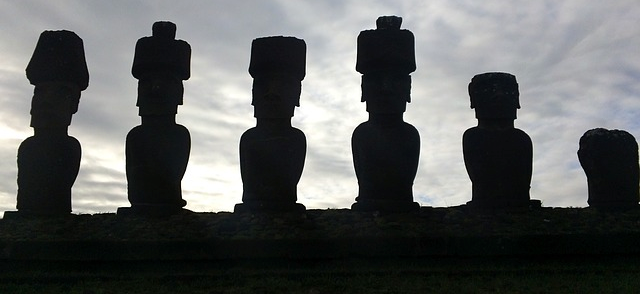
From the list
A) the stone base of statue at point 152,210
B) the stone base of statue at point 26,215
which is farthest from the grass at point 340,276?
the stone base of statue at point 26,215

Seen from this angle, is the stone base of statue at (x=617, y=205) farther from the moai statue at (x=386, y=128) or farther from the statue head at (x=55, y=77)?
the statue head at (x=55, y=77)

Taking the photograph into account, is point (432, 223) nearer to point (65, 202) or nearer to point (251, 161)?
point (251, 161)

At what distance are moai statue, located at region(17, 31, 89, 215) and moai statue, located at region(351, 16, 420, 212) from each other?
16.2ft

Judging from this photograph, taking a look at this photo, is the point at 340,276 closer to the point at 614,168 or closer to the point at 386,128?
the point at 386,128

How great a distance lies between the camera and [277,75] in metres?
12.1

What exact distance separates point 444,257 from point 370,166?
1950 millimetres

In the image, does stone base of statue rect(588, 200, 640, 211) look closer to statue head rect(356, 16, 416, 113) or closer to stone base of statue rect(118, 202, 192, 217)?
statue head rect(356, 16, 416, 113)

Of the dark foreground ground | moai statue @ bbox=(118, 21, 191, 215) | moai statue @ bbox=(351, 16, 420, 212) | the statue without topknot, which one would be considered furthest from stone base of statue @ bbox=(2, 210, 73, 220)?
moai statue @ bbox=(351, 16, 420, 212)

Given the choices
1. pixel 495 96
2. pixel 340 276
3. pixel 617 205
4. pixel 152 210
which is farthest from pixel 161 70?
pixel 617 205

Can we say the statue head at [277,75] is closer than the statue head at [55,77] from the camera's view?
Yes

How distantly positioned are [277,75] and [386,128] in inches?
77.2

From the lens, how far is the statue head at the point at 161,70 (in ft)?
40.8

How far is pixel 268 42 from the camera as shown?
12180 mm

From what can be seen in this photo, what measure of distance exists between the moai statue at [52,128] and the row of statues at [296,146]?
3 centimetres
